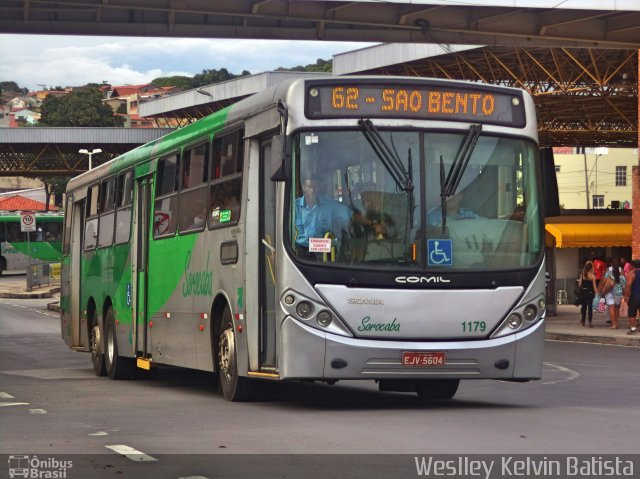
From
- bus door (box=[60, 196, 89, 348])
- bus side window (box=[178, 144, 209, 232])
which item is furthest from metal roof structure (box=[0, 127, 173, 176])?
bus side window (box=[178, 144, 209, 232])

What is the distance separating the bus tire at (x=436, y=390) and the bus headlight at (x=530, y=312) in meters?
1.72

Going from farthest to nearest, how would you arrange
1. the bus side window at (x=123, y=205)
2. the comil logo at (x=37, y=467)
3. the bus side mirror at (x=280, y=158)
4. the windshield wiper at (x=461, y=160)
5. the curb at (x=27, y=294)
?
1. the curb at (x=27, y=294)
2. the bus side window at (x=123, y=205)
3. the windshield wiper at (x=461, y=160)
4. the bus side mirror at (x=280, y=158)
5. the comil logo at (x=37, y=467)

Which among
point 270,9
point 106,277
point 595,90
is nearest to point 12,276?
point 595,90

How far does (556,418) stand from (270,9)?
18.5 m

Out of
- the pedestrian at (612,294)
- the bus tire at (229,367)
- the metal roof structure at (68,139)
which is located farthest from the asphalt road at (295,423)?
the metal roof structure at (68,139)

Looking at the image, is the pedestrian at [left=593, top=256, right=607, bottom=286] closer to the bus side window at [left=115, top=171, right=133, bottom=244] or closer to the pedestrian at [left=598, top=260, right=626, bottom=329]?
the pedestrian at [left=598, top=260, right=626, bottom=329]

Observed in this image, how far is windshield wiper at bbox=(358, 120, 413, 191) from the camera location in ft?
41.1

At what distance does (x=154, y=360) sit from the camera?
56.4 ft

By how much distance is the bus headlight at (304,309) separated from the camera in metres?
12.4

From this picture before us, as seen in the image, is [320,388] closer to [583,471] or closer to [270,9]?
[583,471]

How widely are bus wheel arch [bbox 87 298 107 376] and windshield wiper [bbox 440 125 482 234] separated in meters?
8.92

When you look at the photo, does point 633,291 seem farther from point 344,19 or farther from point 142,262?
point 142,262

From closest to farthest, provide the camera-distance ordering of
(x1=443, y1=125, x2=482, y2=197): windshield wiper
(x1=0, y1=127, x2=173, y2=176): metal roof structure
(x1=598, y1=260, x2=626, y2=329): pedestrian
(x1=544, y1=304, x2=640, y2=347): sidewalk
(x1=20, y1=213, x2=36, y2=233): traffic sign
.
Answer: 1. (x1=443, y1=125, x2=482, y2=197): windshield wiper
2. (x1=544, y1=304, x2=640, y2=347): sidewalk
3. (x1=598, y1=260, x2=626, y2=329): pedestrian
4. (x1=20, y1=213, x2=36, y2=233): traffic sign
5. (x1=0, y1=127, x2=173, y2=176): metal roof structure

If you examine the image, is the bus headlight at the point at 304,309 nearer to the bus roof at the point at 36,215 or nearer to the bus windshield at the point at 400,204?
the bus windshield at the point at 400,204
